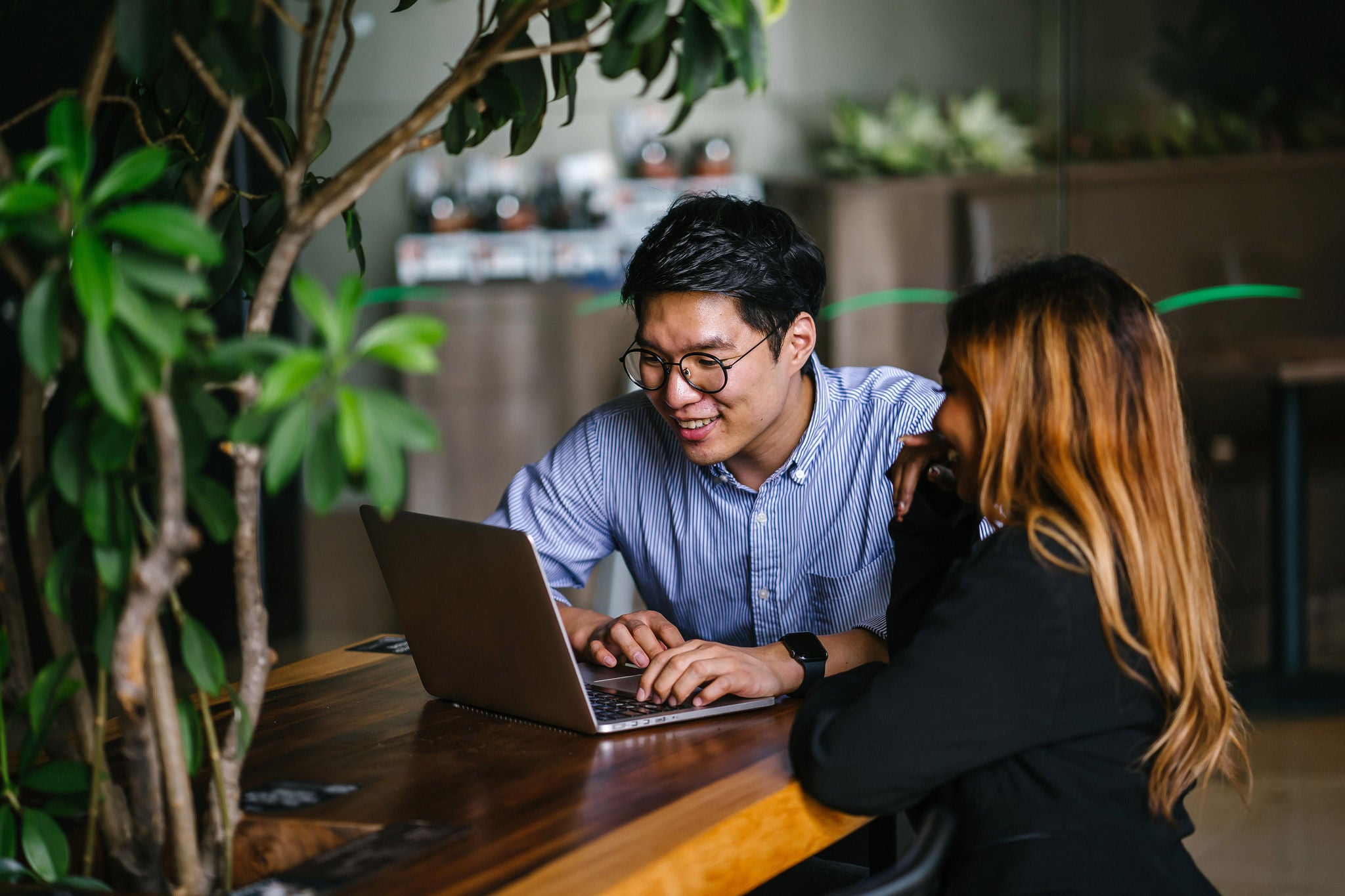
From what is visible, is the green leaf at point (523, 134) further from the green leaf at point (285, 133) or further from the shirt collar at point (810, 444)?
the shirt collar at point (810, 444)

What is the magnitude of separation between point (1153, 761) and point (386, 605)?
3.57 meters

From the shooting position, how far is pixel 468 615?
1545 mm

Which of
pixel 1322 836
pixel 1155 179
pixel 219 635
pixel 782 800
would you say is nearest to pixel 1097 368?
pixel 782 800

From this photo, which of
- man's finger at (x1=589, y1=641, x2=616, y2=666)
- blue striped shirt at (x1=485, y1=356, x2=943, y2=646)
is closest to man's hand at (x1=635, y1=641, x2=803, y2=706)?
man's finger at (x1=589, y1=641, x2=616, y2=666)

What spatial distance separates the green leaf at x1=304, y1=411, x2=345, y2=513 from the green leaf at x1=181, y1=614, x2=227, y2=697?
0.26 meters

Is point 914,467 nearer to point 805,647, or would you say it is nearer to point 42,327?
point 805,647

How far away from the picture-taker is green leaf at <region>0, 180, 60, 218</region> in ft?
2.82

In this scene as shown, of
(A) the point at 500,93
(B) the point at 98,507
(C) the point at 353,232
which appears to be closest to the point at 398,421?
(B) the point at 98,507

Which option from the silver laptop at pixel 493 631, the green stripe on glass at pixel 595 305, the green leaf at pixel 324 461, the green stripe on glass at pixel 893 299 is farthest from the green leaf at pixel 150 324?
the green stripe on glass at pixel 595 305

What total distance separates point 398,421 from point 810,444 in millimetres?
1196

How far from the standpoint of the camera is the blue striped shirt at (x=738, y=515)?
200 cm

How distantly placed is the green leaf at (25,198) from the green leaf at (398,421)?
0.80ft

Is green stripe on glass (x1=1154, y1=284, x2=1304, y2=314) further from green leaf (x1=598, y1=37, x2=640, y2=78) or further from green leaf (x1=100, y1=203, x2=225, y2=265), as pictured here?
green leaf (x1=100, y1=203, x2=225, y2=265)

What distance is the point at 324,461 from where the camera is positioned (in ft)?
2.89
